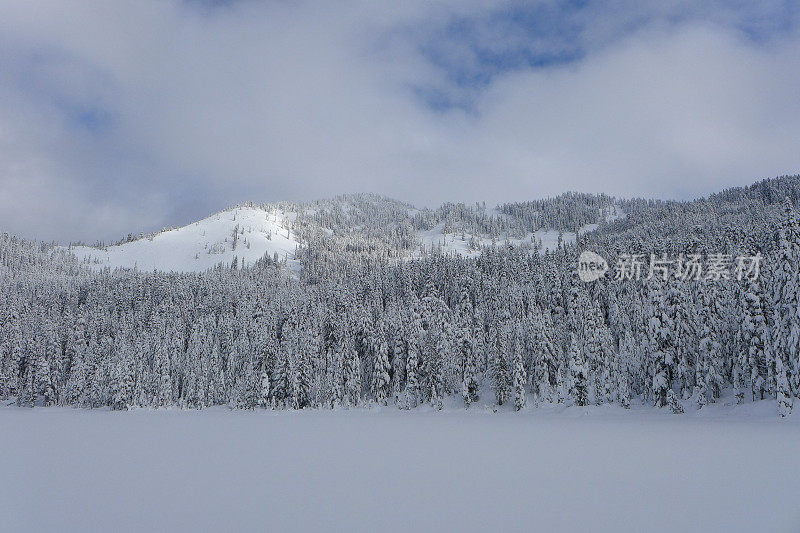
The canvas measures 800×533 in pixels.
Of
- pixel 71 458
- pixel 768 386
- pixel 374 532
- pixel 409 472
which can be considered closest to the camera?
pixel 374 532

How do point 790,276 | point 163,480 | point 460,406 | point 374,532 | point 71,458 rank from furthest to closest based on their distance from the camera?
point 460,406 → point 790,276 → point 71,458 → point 163,480 → point 374,532

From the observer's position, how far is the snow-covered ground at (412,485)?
39.5 feet

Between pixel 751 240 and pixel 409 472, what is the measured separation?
12519 cm

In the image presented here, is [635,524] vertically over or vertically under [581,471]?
over

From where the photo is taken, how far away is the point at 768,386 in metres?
44.0

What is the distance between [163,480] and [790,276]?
49664 millimetres

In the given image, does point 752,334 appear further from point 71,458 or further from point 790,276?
point 71,458

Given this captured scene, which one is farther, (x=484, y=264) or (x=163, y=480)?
(x=484, y=264)

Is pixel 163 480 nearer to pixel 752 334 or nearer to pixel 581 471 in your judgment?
pixel 581 471

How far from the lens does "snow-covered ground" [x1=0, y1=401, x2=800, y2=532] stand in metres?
12.1

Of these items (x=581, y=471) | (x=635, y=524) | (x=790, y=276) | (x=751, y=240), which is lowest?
(x=581, y=471)

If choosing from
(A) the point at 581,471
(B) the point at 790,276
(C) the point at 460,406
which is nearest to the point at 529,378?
(C) the point at 460,406

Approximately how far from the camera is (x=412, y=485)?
16188mm

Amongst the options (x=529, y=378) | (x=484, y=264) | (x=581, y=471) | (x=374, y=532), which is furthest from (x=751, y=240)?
(x=374, y=532)
